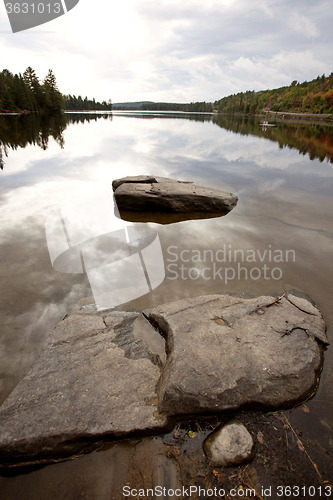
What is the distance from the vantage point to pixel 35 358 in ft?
7.80

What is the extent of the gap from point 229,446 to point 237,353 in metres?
0.74

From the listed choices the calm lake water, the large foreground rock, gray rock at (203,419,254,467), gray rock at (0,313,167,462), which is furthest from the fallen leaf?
the large foreground rock

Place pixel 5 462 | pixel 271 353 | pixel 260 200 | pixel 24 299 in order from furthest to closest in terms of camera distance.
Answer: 1. pixel 260 200
2. pixel 24 299
3. pixel 271 353
4. pixel 5 462

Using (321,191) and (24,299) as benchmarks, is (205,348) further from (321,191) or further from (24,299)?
(321,191)

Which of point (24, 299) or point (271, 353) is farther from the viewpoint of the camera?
point (24, 299)

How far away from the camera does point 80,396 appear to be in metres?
1.93

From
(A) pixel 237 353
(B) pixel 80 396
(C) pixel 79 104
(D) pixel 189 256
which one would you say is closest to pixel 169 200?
(D) pixel 189 256

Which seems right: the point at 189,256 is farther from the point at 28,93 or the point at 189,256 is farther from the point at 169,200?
the point at 28,93

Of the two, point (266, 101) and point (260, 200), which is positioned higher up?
point (266, 101)

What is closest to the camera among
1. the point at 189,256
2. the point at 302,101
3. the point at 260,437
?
the point at 260,437

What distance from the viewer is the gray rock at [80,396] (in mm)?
1697

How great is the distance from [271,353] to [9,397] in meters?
2.26

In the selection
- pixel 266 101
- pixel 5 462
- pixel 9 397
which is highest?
pixel 266 101

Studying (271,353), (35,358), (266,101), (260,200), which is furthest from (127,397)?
(266,101)
